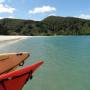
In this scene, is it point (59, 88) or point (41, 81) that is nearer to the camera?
point (59, 88)

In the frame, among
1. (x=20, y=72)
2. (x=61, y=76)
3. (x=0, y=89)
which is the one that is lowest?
(x=61, y=76)

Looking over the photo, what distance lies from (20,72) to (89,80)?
8.09 metres

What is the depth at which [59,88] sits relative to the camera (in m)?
13.2

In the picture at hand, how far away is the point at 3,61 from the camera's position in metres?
10.5

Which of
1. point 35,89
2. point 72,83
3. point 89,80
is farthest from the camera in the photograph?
point 89,80

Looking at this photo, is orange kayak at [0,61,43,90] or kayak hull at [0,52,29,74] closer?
orange kayak at [0,61,43,90]

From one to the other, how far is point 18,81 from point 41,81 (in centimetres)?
622

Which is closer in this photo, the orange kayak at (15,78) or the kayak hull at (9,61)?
the orange kayak at (15,78)

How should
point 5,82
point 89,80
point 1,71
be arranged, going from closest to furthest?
point 5,82 < point 1,71 < point 89,80

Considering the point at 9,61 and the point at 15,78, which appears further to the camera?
the point at 9,61

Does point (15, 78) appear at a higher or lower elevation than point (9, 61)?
lower

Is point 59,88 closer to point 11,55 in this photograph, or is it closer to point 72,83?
point 72,83

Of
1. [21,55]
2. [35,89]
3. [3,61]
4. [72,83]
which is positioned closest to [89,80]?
[72,83]

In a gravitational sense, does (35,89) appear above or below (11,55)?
below
